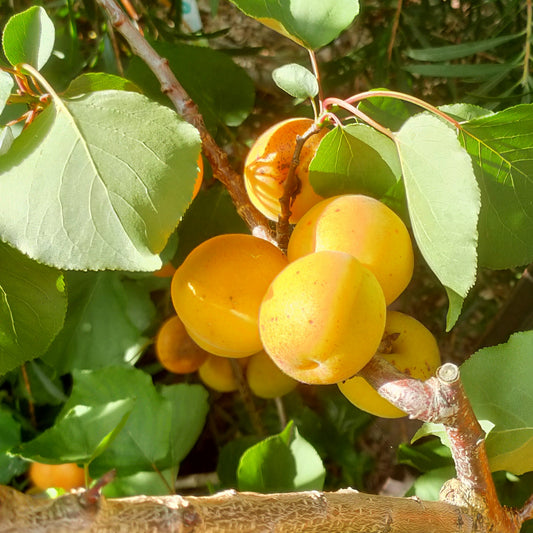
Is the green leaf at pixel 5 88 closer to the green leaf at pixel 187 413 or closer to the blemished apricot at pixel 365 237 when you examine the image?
the blemished apricot at pixel 365 237

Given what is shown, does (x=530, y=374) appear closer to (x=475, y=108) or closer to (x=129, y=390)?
(x=475, y=108)

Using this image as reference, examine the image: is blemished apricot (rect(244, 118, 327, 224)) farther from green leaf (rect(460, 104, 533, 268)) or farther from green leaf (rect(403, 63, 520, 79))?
green leaf (rect(403, 63, 520, 79))

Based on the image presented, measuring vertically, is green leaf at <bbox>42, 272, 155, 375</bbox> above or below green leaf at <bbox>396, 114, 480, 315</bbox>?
below

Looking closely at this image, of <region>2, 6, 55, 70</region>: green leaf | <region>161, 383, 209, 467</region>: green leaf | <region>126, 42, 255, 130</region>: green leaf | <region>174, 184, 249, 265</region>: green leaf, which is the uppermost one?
<region>2, 6, 55, 70</region>: green leaf

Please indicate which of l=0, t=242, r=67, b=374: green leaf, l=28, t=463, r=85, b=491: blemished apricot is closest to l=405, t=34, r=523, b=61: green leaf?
l=0, t=242, r=67, b=374: green leaf

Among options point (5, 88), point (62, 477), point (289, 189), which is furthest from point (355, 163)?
point (62, 477)

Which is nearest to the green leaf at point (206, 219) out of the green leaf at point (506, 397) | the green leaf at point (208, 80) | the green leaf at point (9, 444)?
the green leaf at point (208, 80)

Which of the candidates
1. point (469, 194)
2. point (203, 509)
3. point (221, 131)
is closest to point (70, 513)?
point (203, 509)
